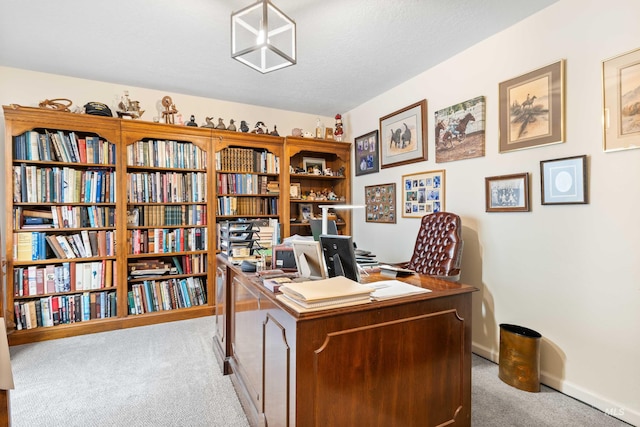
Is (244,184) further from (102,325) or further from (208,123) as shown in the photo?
(102,325)

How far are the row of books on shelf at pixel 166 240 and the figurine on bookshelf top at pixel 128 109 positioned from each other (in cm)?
123

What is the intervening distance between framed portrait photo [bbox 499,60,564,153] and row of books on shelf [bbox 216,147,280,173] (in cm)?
259

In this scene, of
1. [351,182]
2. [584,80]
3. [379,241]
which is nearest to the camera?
[584,80]

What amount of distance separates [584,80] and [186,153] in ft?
11.8

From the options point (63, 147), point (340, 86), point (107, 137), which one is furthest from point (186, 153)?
point (340, 86)

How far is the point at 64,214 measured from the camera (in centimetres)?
297

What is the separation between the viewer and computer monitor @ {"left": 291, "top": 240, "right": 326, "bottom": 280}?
5.28ft

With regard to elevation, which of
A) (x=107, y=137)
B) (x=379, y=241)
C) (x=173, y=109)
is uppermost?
(x=173, y=109)

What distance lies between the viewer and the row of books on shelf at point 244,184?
145 inches

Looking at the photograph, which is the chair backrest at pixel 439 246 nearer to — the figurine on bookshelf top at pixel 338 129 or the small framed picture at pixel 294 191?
the small framed picture at pixel 294 191

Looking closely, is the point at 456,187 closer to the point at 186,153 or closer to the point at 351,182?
the point at 351,182

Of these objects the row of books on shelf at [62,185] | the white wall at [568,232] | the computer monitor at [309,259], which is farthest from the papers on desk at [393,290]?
the row of books on shelf at [62,185]

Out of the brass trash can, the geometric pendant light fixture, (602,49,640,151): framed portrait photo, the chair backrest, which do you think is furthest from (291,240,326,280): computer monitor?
(602,49,640,151): framed portrait photo

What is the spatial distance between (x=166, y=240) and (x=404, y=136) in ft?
9.54
